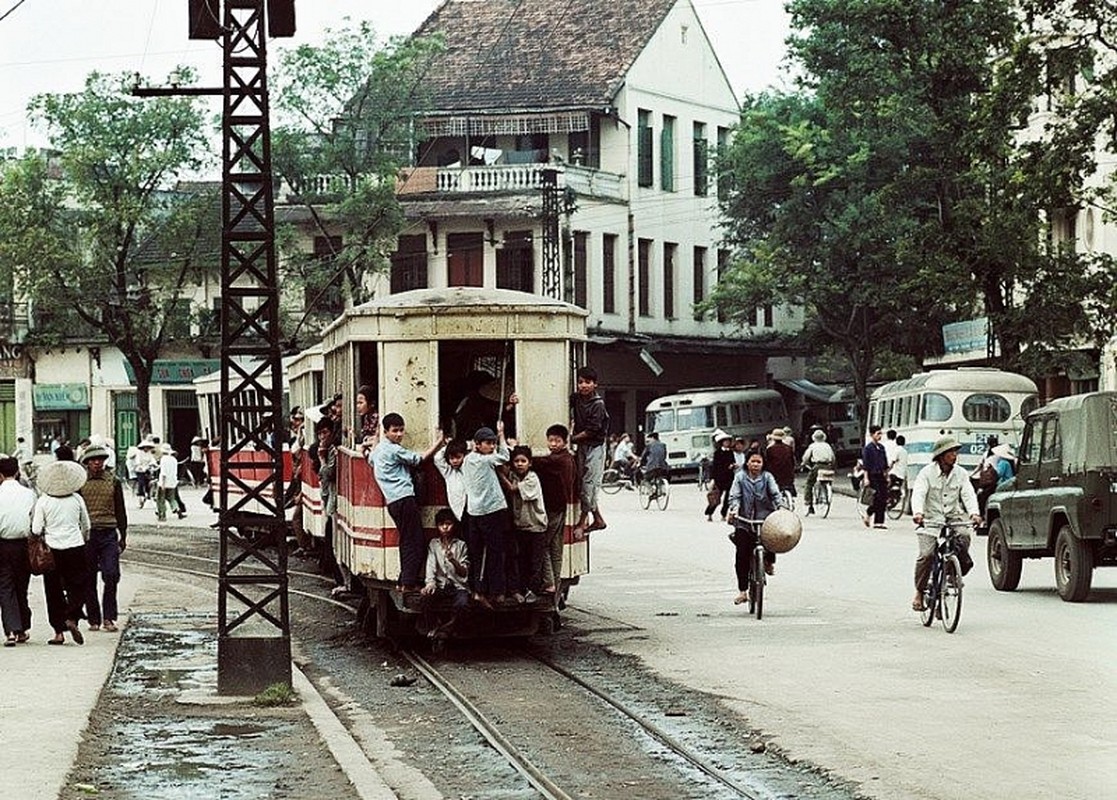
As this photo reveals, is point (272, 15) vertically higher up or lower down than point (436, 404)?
higher up

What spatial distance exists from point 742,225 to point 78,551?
4826 cm

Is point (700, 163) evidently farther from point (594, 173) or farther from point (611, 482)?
point (611, 482)

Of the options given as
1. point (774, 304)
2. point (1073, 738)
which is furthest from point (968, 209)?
point (1073, 738)

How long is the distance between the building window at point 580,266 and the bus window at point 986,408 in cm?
2239

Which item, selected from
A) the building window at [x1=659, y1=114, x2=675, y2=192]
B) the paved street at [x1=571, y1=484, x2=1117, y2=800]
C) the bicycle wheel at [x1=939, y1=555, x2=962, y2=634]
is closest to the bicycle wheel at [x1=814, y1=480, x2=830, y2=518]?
the paved street at [x1=571, y1=484, x2=1117, y2=800]

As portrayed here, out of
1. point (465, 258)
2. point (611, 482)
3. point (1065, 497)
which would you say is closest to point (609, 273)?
point (465, 258)

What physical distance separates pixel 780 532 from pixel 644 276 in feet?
166

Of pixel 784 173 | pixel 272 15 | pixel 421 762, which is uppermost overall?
pixel 784 173

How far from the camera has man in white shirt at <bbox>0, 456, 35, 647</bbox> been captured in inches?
787

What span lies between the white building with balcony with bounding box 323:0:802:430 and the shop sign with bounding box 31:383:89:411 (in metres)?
11.1

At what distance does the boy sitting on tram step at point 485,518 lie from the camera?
18.3 meters

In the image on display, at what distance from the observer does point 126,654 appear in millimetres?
20375

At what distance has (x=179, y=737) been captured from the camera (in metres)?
14.7

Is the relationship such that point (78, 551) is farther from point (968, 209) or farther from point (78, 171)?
point (78, 171)
